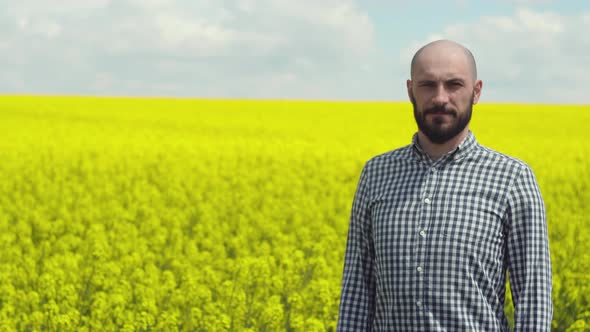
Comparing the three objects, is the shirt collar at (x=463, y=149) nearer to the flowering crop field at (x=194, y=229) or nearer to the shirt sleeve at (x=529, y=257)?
the shirt sleeve at (x=529, y=257)

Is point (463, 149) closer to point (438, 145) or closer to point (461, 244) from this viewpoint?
point (438, 145)

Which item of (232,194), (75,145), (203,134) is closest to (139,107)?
(203,134)

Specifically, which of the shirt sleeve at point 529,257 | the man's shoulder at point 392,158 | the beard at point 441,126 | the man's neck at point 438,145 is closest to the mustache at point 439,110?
the beard at point 441,126

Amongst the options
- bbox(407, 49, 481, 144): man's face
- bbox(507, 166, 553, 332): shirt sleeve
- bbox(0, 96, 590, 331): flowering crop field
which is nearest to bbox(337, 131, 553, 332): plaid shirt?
→ bbox(507, 166, 553, 332): shirt sleeve

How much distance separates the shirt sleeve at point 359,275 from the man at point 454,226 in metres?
0.07

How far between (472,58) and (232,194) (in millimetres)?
9298

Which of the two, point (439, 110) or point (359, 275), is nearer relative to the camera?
point (439, 110)

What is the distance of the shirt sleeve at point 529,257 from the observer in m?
2.43

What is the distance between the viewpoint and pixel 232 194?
11562 mm

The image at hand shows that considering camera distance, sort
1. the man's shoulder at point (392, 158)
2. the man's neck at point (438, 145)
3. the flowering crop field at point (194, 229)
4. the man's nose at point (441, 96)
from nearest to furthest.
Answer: the man's nose at point (441, 96)
the man's neck at point (438, 145)
the man's shoulder at point (392, 158)
the flowering crop field at point (194, 229)

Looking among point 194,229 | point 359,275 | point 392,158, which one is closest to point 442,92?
point 392,158

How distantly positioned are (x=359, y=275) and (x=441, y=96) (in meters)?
0.70

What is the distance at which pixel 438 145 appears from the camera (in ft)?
8.22

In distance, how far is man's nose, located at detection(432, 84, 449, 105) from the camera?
2375 millimetres
